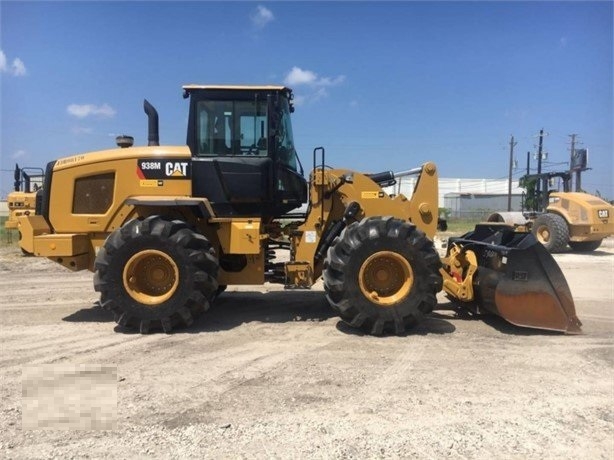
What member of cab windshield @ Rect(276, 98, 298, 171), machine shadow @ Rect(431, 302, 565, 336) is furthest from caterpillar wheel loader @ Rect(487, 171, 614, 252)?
cab windshield @ Rect(276, 98, 298, 171)

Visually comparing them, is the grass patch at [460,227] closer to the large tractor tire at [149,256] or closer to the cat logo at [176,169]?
the cat logo at [176,169]

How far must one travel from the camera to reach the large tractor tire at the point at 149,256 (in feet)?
20.0

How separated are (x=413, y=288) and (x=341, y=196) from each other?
1641mm

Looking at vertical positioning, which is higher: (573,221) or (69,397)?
(573,221)

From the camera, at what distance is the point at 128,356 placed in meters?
5.31

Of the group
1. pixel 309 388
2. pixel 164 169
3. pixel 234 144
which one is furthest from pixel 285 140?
pixel 309 388

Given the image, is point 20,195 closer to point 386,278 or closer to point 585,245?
point 386,278

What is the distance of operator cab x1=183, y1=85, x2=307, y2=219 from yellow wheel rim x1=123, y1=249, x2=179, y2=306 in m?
1.03

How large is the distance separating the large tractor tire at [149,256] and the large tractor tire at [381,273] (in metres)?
1.54

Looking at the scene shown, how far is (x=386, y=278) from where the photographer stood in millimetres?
6234

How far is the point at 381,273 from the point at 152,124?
3.86m

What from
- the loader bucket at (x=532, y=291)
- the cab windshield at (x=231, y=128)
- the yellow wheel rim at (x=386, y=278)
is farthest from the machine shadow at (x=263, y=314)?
the cab windshield at (x=231, y=128)

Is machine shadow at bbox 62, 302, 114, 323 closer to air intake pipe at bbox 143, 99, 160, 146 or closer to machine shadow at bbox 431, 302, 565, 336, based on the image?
air intake pipe at bbox 143, 99, 160, 146

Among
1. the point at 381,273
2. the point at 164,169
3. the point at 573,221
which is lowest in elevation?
the point at 381,273
